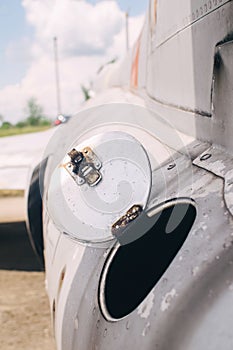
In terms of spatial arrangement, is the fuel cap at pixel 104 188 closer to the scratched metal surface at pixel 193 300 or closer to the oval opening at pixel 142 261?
the oval opening at pixel 142 261

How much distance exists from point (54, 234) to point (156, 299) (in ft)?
6.47

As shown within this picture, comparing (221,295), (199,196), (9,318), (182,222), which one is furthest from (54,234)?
(9,318)

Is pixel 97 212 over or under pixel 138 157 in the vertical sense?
under

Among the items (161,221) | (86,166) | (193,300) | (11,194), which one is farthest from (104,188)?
(11,194)

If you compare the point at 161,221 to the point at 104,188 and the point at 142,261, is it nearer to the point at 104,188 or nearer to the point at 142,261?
the point at 142,261

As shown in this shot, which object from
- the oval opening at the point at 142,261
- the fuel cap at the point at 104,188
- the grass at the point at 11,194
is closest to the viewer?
the oval opening at the point at 142,261

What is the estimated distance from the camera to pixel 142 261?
291cm

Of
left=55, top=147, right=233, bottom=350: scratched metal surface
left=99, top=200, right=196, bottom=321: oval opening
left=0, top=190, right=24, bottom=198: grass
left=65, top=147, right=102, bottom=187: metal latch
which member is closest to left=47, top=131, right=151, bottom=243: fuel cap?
left=65, top=147, right=102, bottom=187: metal latch

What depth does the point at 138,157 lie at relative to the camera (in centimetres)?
282

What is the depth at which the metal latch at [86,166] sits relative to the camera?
2.81 metres

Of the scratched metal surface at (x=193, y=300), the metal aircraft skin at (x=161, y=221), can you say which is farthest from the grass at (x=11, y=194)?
the scratched metal surface at (x=193, y=300)

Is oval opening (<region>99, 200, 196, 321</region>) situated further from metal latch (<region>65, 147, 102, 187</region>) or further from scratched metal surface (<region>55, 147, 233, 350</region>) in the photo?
Result: metal latch (<region>65, 147, 102, 187</region>)

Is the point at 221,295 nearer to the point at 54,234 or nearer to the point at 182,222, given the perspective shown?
the point at 182,222

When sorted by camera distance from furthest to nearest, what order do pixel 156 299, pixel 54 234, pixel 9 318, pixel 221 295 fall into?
pixel 9 318 < pixel 54 234 < pixel 156 299 < pixel 221 295
